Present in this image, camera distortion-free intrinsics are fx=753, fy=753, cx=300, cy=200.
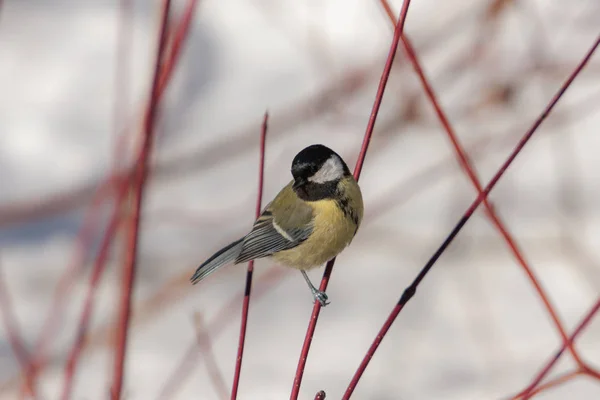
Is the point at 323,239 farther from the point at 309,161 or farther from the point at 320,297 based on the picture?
the point at 320,297

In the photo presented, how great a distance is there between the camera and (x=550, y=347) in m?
1.95

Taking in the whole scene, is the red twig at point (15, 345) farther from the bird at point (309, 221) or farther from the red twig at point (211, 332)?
the red twig at point (211, 332)

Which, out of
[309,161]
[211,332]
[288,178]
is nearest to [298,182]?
[309,161]

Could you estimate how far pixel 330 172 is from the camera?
1.03m

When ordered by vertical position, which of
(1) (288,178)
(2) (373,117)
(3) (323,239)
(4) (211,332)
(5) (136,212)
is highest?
(1) (288,178)

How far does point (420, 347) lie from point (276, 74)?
2.91 feet

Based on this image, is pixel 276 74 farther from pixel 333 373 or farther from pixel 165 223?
pixel 333 373

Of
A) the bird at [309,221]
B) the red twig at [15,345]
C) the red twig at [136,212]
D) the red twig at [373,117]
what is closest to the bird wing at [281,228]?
the bird at [309,221]

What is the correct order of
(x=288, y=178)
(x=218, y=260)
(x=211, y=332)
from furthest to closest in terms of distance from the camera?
(x=288, y=178)
(x=211, y=332)
(x=218, y=260)

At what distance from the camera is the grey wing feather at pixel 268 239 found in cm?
103

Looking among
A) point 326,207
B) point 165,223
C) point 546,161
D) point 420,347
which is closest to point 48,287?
point 165,223

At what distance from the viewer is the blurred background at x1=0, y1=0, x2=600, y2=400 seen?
6.12 feet

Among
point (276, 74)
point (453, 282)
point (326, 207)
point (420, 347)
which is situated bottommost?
point (326, 207)

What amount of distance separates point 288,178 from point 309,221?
98 centimetres
